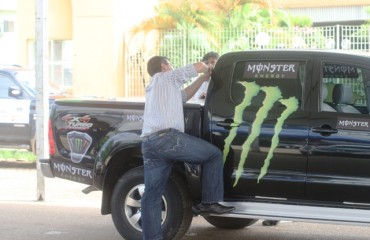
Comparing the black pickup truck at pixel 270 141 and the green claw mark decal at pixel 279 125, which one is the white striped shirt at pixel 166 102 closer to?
the black pickup truck at pixel 270 141

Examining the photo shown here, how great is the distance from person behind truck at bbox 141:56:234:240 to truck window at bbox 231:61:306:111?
0.43 metres

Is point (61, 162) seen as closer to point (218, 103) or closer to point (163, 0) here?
point (218, 103)

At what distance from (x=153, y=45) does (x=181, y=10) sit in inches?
47.1

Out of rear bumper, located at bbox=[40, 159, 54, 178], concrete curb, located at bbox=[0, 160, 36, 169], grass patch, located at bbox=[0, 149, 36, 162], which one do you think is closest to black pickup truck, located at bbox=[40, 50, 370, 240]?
rear bumper, located at bbox=[40, 159, 54, 178]

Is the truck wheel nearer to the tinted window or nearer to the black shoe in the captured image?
the black shoe

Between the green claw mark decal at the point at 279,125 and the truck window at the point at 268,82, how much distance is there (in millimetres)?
40

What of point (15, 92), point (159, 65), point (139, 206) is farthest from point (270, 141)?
point (15, 92)

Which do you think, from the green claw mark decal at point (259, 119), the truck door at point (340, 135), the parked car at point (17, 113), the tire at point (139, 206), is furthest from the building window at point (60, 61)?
the truck door at point (340, 135)

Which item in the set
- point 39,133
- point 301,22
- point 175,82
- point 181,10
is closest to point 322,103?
point 175,82

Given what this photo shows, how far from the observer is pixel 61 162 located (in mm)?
8141

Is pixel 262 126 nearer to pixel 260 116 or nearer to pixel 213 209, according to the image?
pixel 260 116

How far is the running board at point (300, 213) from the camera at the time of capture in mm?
6754

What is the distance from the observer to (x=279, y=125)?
278 inches

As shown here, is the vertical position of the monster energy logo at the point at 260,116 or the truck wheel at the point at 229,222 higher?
the monster energy logo at the point at 260,116
